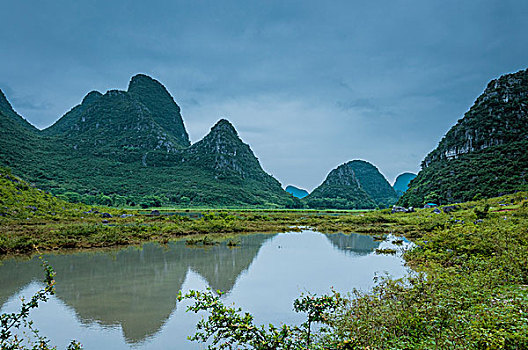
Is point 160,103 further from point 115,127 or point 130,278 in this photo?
point 130,278

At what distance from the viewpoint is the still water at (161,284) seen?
6.85 m

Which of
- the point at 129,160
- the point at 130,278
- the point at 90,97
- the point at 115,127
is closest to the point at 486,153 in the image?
the point at 130,278

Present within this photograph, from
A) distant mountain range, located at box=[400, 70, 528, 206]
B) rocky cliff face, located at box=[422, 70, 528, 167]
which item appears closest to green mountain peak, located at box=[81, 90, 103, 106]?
distant mountain range, located at box=[400, 70, 528, 206]

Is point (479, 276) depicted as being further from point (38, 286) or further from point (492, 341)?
point (38, 286)

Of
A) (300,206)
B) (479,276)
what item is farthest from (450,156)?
(479,276)

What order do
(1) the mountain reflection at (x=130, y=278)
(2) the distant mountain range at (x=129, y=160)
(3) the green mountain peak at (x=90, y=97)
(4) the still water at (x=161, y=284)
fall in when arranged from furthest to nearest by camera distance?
(3) the green mountain peak at (x=90, y=97), (2) the distant mountain range at (x=129, y=160), (1) the mountain reflection at (x=130, y=278), (4) the still water at (x=161, y=284)

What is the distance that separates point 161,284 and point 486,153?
63.5 m

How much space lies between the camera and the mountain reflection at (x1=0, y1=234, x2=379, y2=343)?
25.2ft

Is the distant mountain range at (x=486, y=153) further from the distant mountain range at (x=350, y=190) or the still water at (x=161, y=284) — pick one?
the distant mountain range at (x=350, y=190)

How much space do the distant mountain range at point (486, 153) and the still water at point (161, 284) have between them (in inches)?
1459

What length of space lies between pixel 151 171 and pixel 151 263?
87.4m

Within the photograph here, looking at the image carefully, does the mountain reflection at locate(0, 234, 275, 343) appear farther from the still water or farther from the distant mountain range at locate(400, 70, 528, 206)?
the distant mountain range at locate(400, 70, 528, 206)

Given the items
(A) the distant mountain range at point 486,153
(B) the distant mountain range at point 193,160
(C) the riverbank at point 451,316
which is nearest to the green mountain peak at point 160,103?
(B) the distant mountain range at point 193,160

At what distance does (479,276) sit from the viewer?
6.82 m
